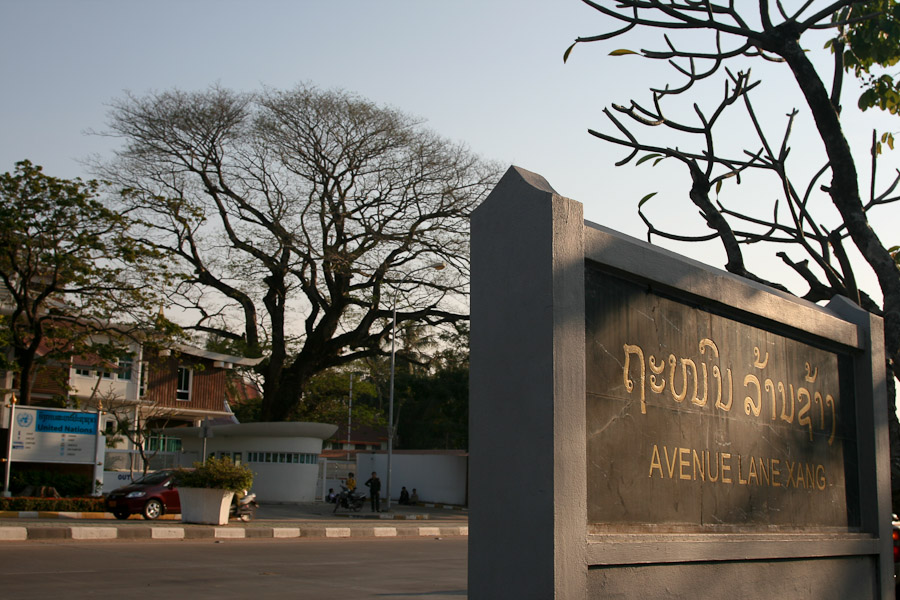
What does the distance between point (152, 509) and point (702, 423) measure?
69.9ft

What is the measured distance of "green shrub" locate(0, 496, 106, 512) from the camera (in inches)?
875

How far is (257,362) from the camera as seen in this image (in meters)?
39.9

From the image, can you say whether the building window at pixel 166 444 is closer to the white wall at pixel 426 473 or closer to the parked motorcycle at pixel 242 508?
the white wall at pixel 426 473

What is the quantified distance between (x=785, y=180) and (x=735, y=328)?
3.06 m

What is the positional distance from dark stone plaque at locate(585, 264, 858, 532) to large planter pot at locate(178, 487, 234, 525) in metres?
17.2

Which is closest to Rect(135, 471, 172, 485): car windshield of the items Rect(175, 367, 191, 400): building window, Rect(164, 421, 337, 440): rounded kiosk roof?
Rect(164, 421, 337, 440): rounded kiosk roof

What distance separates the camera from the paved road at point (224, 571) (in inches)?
413

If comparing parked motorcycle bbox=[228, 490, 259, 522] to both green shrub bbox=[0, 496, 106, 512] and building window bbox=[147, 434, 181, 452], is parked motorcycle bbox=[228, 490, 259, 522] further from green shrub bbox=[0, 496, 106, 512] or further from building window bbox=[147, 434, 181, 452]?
building window bbox=[147, 434, 181, 452]

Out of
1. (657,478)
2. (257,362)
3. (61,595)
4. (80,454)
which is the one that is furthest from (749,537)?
(257,362)

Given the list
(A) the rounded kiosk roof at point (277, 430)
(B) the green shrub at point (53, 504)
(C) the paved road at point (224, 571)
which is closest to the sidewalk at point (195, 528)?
(B) the green shrub at point (53, 504)

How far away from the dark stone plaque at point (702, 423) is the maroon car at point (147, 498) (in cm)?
2057

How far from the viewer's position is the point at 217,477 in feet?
68.6

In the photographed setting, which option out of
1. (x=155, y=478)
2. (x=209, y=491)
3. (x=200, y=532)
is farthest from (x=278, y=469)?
(x=200, y=532)

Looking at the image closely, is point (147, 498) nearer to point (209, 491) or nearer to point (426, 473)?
point (209, 491)
